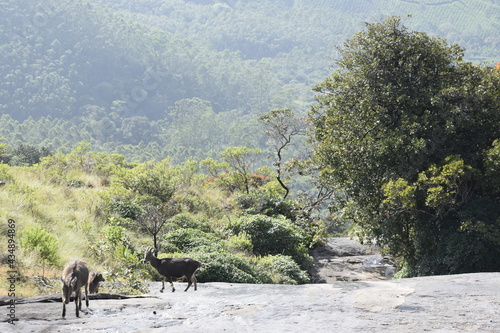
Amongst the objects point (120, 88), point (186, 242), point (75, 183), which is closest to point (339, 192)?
point (186, 242)

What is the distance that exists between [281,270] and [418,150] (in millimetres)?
4733

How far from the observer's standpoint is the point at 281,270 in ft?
42.8

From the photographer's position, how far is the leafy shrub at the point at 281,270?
40.6ft

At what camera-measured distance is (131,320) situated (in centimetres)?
546

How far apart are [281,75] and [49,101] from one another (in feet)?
322

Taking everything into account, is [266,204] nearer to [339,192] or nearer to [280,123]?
[280,123]

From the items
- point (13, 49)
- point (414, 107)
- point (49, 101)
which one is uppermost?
point (13, 49)

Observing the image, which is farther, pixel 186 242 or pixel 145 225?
pixel 145 225

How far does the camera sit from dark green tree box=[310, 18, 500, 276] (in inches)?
436

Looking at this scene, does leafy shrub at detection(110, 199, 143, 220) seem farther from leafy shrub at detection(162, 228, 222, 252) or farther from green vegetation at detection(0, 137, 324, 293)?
leafy shrub at detection(162, 228, 222, 252)

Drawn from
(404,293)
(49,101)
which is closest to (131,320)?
(404,293)

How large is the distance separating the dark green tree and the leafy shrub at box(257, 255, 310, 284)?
81.2 inches

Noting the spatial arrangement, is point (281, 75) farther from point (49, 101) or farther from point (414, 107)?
point (414, 107)

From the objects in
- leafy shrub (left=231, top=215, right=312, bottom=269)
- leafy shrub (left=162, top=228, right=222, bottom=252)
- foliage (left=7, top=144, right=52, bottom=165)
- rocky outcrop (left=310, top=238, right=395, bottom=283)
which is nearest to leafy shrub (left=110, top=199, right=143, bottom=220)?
leafy shrub (left=162, top=228, right=222, bottom=252)
